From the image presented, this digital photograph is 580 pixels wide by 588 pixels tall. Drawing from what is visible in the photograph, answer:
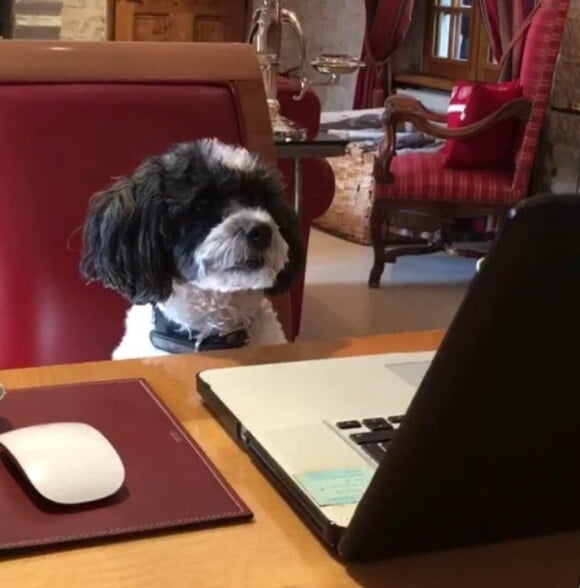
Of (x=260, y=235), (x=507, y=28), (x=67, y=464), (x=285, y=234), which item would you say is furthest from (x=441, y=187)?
(x=67, y=464)

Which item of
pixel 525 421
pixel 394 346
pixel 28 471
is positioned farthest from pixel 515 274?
pixel 394 346

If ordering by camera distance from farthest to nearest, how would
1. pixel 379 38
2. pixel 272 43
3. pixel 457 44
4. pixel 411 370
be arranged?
pixel 379 38, pixel 457 44, pixel 272 43, pixel 411 370

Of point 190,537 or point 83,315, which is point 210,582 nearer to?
point 190,537

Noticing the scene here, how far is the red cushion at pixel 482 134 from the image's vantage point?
14.3 ft

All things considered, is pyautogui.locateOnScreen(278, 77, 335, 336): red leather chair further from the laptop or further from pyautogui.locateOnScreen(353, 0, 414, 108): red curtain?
pyautogui.locateOnScreen(353, 0, 414, 108): red curtain

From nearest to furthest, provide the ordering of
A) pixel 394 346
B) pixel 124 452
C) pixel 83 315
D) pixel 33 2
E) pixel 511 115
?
1. pixel 124 452
2. pixel 394 346
3. pixel 83 315
4. pixel 511 115
5. pixel 33 2

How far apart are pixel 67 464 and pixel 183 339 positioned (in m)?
0.86

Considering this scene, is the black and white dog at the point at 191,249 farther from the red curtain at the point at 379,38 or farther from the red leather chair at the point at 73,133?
the red curtain at the point at 379,38

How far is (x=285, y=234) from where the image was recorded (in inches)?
70.5

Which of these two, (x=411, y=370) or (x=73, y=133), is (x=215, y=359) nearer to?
(x=411, y=370)

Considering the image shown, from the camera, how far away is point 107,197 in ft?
5.11

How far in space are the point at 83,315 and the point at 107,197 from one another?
167 millimetres

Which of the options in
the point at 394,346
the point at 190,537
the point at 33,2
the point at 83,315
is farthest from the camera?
the point at 33,2

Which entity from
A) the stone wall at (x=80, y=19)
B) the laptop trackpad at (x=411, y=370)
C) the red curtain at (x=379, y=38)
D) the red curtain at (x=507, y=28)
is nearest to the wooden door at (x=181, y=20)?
the stone wall at (x=80, y=19)
